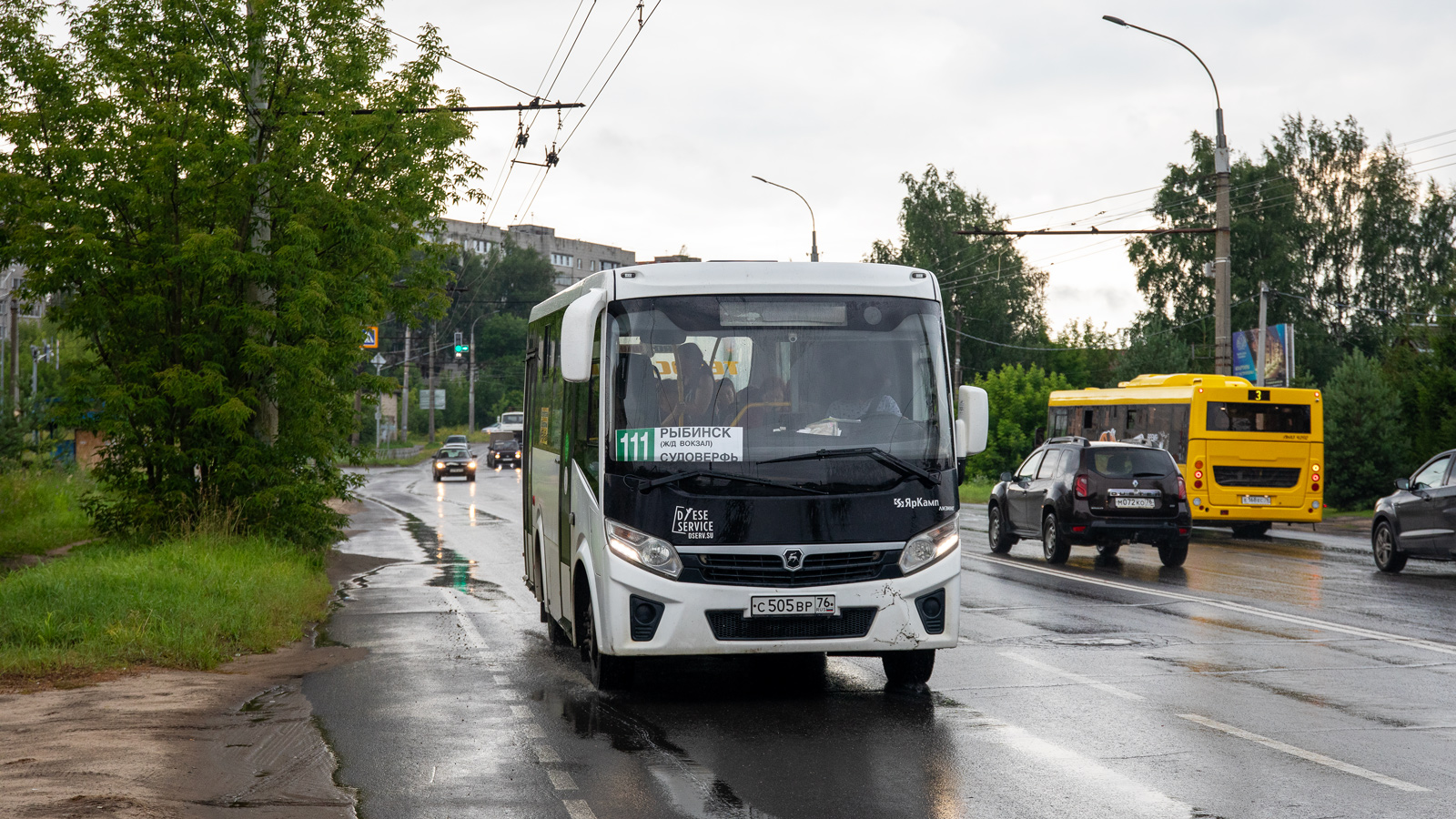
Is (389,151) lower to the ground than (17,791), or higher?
higher

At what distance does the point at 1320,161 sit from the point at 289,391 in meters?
60.5

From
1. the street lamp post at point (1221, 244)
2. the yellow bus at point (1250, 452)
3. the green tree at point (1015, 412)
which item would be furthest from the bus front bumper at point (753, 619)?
the green tree at point (1015, 412)

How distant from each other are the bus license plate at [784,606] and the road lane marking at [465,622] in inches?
150

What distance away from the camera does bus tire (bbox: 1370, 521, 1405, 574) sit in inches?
710

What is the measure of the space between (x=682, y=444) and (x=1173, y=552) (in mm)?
11948

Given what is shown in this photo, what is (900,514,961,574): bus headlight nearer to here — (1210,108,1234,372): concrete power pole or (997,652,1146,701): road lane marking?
(997,652,1146,701): road lane marking

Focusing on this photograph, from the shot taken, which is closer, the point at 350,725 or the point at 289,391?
the point at 350,725

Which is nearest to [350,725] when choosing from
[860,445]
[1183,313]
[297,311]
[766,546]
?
[766,546]

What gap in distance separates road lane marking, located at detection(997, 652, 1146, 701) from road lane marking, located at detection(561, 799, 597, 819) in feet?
12.7

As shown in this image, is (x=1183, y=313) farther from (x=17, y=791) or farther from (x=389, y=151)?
(x=17, y=791)

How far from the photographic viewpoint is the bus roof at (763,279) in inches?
346

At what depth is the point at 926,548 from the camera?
27.7ft

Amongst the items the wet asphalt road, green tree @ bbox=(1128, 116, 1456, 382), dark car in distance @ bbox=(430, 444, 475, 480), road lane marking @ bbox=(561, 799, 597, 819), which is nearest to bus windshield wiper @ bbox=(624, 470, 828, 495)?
the wet asphalt road

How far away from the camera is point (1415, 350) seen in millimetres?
32781
